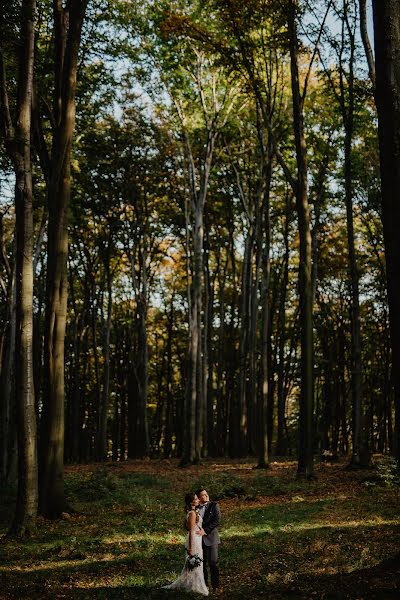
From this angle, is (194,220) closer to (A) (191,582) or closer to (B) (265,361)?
(B) (265,361)

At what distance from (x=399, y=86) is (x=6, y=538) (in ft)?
29.5

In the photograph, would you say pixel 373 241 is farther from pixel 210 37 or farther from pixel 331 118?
pixel 210 37

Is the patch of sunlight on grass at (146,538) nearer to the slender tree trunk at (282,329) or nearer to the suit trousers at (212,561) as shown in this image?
the suit trousers at (212,561)

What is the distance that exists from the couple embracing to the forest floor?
21 cm

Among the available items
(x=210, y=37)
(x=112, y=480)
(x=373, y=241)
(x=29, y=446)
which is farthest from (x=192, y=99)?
(x=29, y=446)

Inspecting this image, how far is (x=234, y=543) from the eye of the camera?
9.28 meters

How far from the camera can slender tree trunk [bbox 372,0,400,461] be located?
5.38 meters

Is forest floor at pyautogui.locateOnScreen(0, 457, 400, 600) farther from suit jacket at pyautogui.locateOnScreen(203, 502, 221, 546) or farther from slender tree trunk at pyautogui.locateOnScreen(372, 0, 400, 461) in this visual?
slender tree trunk at pyautogui.locateOnScreen(372, 0, 400, 461)

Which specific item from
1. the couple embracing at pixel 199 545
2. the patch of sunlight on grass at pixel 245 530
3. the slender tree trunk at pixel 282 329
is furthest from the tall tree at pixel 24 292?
Answer: the slender tree trunk at pixel 282 329

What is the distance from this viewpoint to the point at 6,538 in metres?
9.68

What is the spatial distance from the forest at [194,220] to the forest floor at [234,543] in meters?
0.14

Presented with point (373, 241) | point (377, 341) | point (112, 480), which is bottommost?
point (112, 480)

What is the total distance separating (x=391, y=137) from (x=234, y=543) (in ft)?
22.3

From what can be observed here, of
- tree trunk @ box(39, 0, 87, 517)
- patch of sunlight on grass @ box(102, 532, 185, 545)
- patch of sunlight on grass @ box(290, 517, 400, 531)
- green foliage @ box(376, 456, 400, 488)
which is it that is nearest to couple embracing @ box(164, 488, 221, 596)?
patch of sunlight on grass @ box(102, 532, 185, 545)
